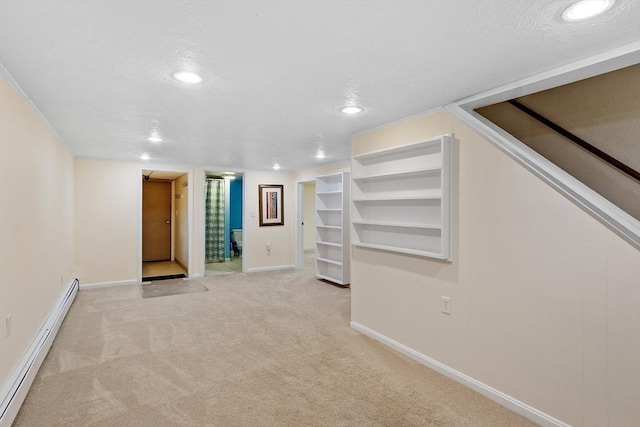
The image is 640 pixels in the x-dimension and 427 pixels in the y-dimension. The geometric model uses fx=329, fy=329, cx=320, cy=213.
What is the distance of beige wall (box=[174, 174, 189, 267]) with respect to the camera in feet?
22.3

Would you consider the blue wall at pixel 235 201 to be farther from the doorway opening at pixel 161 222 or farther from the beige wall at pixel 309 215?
the beige wall at pixel 309 215

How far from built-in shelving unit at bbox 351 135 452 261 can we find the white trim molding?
312mm

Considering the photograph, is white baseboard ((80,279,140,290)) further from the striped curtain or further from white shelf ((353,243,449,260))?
white shelf ((353,243,449,260))

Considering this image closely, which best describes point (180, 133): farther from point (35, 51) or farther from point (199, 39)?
point (199, 39)

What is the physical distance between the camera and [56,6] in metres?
1.37

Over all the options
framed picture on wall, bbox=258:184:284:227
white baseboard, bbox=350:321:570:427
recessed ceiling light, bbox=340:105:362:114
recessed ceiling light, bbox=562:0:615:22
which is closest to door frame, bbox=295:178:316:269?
framed picture on wall, bbox=258:184:284:227

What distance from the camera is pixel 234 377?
2631 millimetres

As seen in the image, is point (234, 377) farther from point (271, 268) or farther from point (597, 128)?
point (271, 268)

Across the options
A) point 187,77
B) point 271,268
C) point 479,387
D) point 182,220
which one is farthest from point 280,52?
point 182,220

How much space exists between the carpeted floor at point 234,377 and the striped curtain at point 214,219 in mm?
4003

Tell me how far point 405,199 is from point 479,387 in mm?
1573

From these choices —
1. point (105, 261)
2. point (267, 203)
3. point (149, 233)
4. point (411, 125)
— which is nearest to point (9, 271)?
point (411, 125)

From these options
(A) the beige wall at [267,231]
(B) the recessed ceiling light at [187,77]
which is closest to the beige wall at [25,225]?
(B) the recessed ceiling light at [187,77]

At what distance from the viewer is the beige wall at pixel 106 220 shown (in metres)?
5.43
